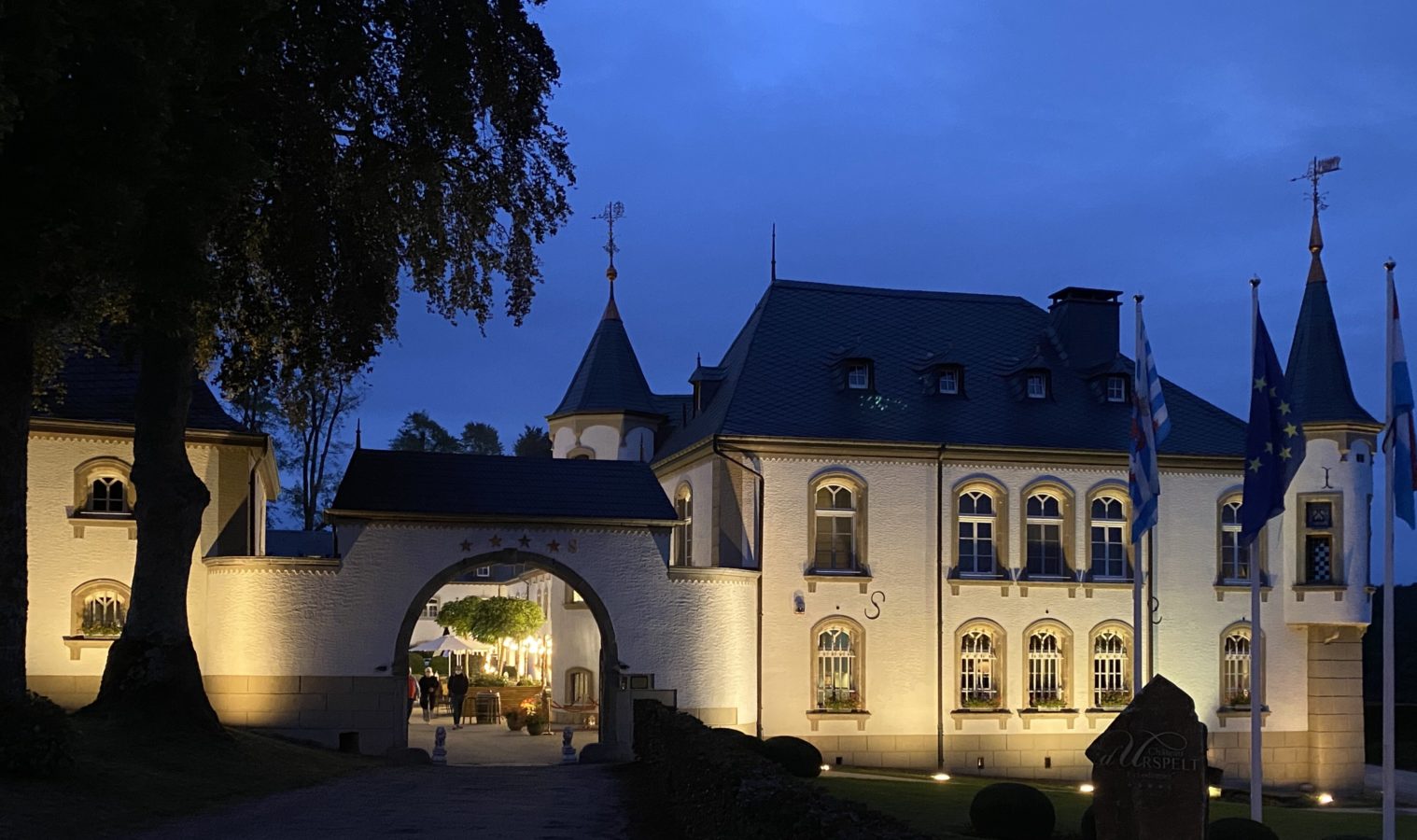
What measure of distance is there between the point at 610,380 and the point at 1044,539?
40.3ft

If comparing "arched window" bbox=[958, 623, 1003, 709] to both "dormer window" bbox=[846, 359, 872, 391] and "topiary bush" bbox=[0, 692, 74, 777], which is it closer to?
"dormer window" bbox=[846, 359, 872, 391]

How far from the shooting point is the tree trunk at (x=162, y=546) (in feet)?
71.3

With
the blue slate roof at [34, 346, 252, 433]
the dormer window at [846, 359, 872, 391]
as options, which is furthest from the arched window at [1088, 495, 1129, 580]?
the blue slate roof at [34, 346, 252, 433]

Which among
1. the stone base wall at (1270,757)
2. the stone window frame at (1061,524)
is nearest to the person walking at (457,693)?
the stone window frame at (1061,524)

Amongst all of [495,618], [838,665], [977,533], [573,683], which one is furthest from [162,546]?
[495,618]

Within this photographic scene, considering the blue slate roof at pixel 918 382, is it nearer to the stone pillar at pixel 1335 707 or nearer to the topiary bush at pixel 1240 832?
the stone pillar at pixel 1335 707

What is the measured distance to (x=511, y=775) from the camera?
23.6 meters

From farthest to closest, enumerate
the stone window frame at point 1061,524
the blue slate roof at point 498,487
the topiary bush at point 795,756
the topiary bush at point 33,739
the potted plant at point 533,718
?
the potted plant at point 533,718
the stone window frame at point 1061,524
the blue slate roof at point 498,487
the topiary bush at point 795,756
the topiary bush at point 33,739

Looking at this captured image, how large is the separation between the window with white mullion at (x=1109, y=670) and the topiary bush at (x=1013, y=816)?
563 inches

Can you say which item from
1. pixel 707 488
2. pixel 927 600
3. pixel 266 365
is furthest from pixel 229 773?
pixel 927 600

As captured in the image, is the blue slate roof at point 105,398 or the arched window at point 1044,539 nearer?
the blue slate roof at point 105,398

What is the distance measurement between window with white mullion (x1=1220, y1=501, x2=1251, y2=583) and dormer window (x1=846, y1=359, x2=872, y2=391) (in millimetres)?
8376

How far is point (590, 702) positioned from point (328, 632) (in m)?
11.0

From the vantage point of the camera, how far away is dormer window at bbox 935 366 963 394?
34.2 meters
